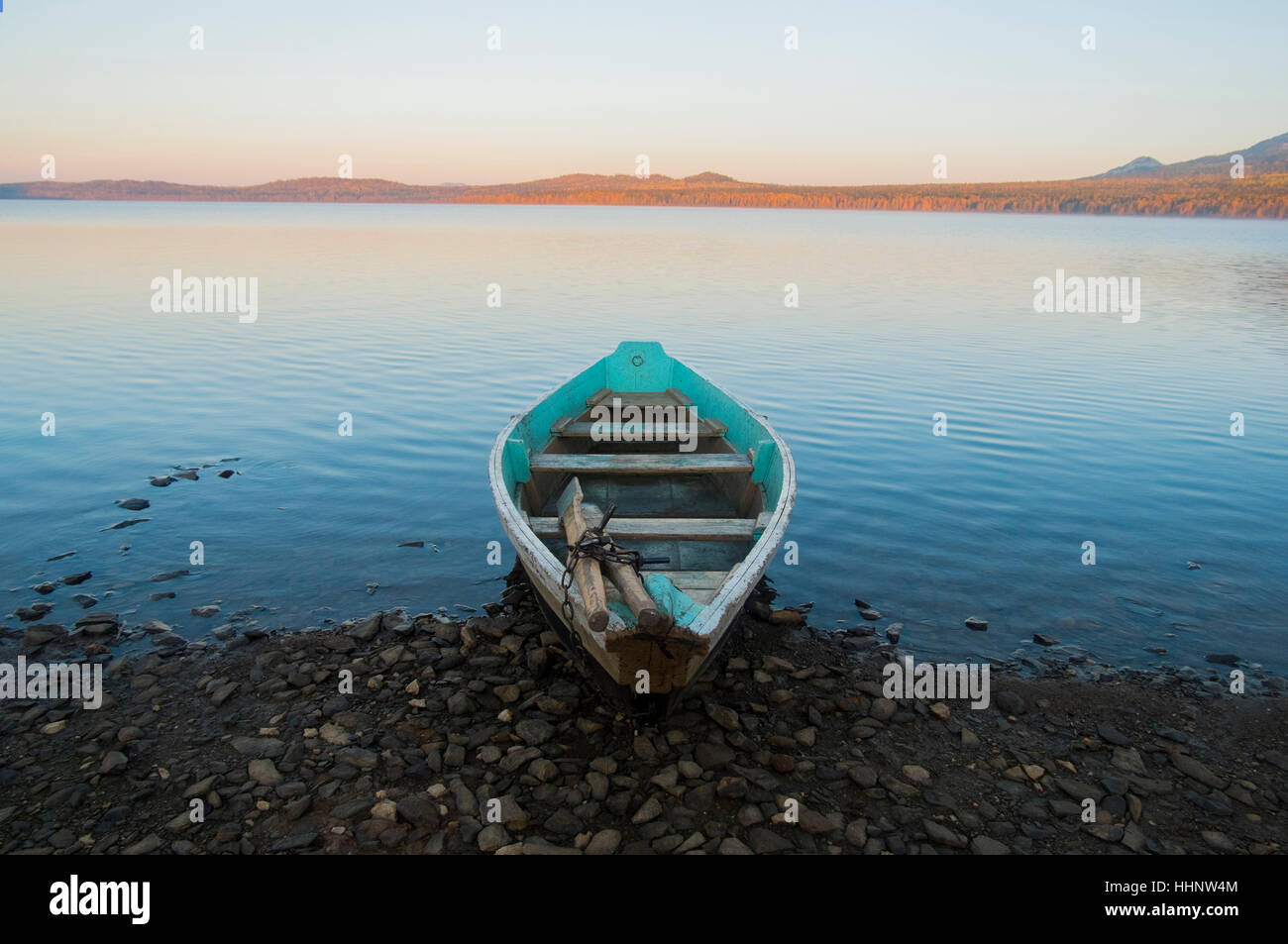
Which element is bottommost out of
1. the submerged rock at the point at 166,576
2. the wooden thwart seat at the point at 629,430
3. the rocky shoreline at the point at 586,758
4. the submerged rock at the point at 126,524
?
the rocky shoreline at the point at 586,758

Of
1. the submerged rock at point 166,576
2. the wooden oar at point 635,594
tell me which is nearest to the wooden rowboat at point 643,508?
the wooden oar at point 635,594

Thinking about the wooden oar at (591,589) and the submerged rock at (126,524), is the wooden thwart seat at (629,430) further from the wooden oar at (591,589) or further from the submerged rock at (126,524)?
the submerged rock at (126,524)

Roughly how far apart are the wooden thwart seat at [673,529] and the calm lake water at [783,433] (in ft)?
4.70

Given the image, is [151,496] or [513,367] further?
[513,367]

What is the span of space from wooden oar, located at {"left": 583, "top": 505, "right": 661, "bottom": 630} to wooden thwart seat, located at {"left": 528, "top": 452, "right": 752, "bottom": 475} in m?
3.79

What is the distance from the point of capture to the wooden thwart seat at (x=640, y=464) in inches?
384

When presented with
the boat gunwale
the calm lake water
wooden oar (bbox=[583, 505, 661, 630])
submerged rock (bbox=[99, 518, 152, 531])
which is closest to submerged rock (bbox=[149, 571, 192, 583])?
the calm lake water

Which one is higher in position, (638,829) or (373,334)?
(373,334)

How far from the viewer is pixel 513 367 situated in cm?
2044

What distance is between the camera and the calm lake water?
900 centimetres

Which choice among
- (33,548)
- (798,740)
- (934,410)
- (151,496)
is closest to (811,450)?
(934,410)

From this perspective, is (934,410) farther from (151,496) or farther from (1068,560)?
(151,496)

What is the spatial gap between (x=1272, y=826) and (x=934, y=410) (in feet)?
39.1

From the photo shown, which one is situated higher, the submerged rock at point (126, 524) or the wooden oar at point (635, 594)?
the wooden oar at point (635, 594)
